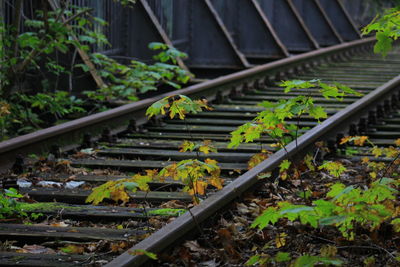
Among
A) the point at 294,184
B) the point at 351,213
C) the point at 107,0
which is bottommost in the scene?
the point at 294,184

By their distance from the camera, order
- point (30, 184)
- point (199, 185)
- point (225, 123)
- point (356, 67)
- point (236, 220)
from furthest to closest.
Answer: point (356, 67), point (225, 123), point (30, 184), point (199, 185), point (236, 220)

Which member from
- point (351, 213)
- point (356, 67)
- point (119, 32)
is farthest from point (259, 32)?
point (351, 213)

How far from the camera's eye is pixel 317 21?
21766 millimetres

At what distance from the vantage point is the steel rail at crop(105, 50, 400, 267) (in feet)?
12.7

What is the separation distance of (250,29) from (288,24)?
2.59 m

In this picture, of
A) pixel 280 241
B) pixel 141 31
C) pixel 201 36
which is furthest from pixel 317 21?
pixel 280 241

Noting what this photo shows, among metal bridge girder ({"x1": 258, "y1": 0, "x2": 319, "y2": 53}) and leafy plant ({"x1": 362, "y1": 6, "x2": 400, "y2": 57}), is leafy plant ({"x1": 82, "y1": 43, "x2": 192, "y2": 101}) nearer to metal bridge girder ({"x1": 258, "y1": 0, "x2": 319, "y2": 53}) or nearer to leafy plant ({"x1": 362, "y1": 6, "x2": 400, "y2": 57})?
leafy plant ({"x1": 362, "y1": 6, "x2": 400, "y2": 57})

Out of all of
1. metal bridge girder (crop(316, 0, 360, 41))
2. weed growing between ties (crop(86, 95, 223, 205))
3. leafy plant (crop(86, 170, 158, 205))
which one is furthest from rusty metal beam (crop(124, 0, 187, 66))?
metal bridge girder (crop(316, 0, 360, 41))

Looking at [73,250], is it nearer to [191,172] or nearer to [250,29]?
[191,172]

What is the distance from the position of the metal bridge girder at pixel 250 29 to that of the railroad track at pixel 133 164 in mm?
3958

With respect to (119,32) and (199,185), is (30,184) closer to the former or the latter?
(199,185)

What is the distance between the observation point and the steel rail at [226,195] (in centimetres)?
388

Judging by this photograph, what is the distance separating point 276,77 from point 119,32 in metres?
2.86

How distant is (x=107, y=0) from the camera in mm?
12617
